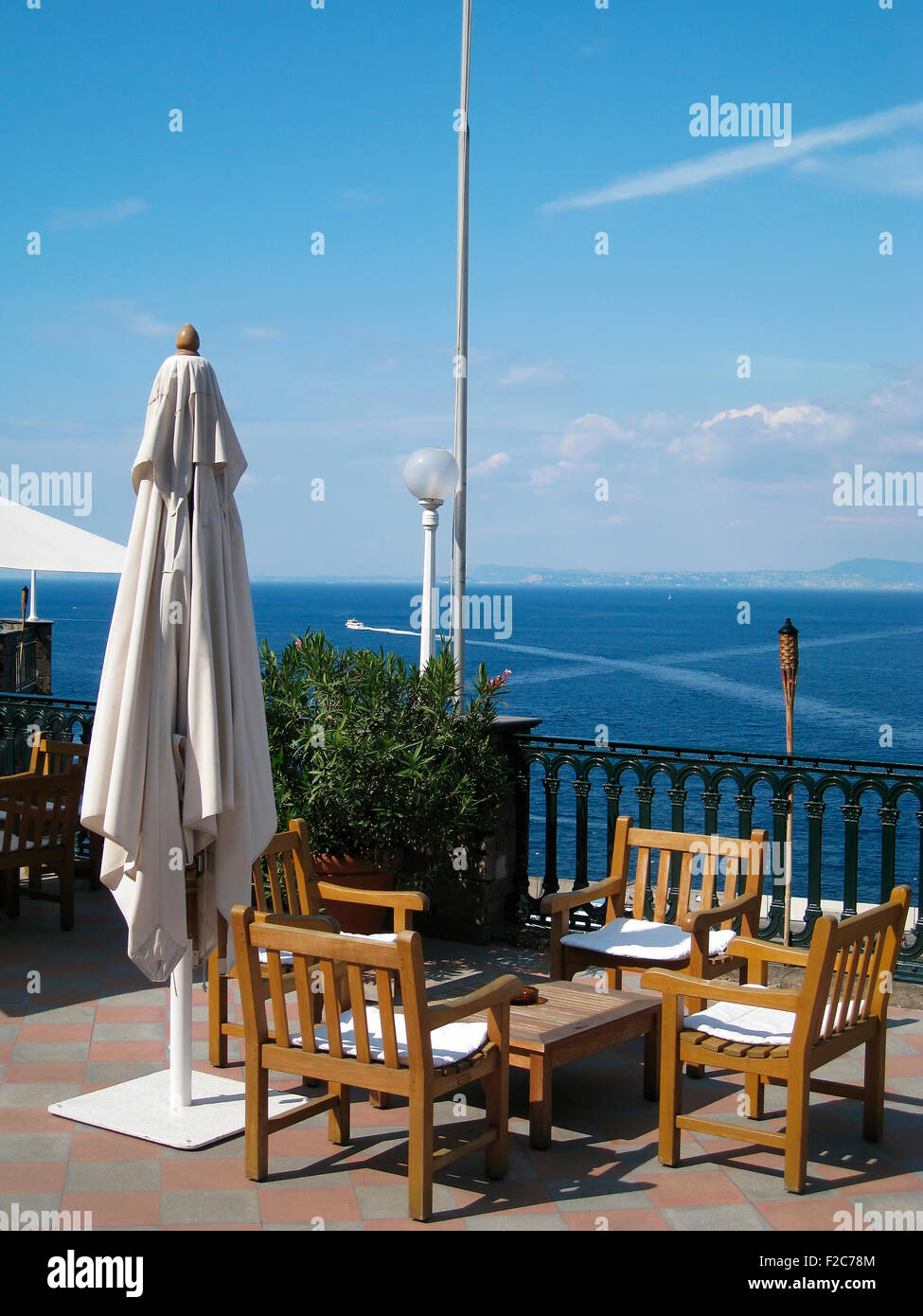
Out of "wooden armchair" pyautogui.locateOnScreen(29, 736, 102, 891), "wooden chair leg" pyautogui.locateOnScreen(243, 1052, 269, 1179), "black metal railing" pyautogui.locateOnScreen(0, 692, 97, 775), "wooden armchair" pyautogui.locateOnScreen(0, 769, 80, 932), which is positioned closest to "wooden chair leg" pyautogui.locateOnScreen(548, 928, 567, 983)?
"wooden chair leg" pyautogui.locateOnScreen(243, 1052, 269, 1179)

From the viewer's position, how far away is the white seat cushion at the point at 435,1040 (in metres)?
4.07

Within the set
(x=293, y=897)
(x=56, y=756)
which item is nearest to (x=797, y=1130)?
(x=293, y=897)

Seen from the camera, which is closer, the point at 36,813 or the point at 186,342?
the point at 186,342

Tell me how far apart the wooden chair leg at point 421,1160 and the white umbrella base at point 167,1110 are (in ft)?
3.14

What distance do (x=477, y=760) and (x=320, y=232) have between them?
3.87 meters

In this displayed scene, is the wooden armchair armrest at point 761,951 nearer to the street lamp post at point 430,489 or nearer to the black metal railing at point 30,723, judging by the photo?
the street lamp post at point 430,489

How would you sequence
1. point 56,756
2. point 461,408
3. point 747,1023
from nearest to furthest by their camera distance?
point 747,1023 < point 461,408 < point 56,756

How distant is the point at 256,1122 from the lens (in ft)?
13.6

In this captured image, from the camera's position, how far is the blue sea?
52.7m

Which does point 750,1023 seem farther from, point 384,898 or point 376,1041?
point 384,898

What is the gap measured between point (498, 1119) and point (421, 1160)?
491 millimetres

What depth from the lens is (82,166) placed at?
62.5 feet

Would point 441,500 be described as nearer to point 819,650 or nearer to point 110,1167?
point 110,1167

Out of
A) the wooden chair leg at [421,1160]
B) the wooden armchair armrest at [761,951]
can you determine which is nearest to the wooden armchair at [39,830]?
the wooden chair leg at [421,1160]
